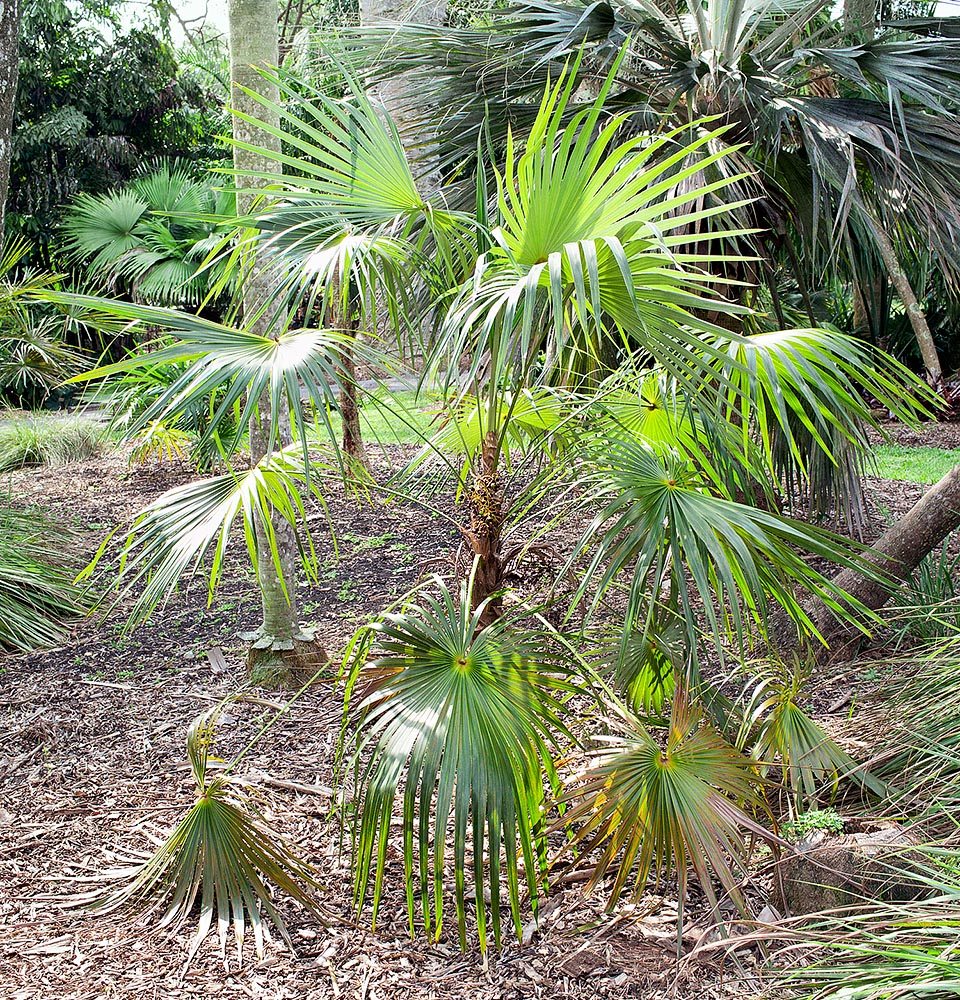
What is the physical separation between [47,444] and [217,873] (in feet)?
22.1

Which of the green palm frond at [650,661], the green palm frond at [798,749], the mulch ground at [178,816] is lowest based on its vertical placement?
the mulch ground at [178,816]

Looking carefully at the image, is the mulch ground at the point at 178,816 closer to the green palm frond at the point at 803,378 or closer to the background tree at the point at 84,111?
the green palm frond at the point at 803,378

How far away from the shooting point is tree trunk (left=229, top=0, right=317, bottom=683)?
12.0 ft

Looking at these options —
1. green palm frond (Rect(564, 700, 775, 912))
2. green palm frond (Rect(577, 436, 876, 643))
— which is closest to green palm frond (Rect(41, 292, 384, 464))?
green palm frond (Rect(577, 436, 876, 643))

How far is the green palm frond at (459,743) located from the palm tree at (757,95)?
93.6 inches

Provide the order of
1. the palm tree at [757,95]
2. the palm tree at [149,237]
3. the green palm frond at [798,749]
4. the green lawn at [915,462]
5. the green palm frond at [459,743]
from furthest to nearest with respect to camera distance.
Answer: the palm tree at [149,237], the green lawn at [915,462], the palm tree at [757,95], the green palm frond at [798,749], the green palm frond at [459,743]

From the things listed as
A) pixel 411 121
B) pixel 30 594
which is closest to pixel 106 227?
pixel 30 594

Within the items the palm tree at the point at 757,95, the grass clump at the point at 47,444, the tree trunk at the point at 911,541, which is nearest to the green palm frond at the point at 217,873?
the tree trunk at the point at 911,541

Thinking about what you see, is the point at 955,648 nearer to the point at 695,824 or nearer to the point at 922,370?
the point at 695,824

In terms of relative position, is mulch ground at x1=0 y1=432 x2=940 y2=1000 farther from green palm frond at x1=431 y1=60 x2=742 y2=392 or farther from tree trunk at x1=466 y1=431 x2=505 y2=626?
green palm frond at x1=431 y1=60 x2=742 y2=392

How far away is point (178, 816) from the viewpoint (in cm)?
306

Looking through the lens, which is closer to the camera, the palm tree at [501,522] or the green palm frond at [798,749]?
the palm tree at [501,522]

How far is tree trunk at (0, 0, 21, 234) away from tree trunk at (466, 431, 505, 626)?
272 centimetres

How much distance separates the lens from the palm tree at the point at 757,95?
3.96m
